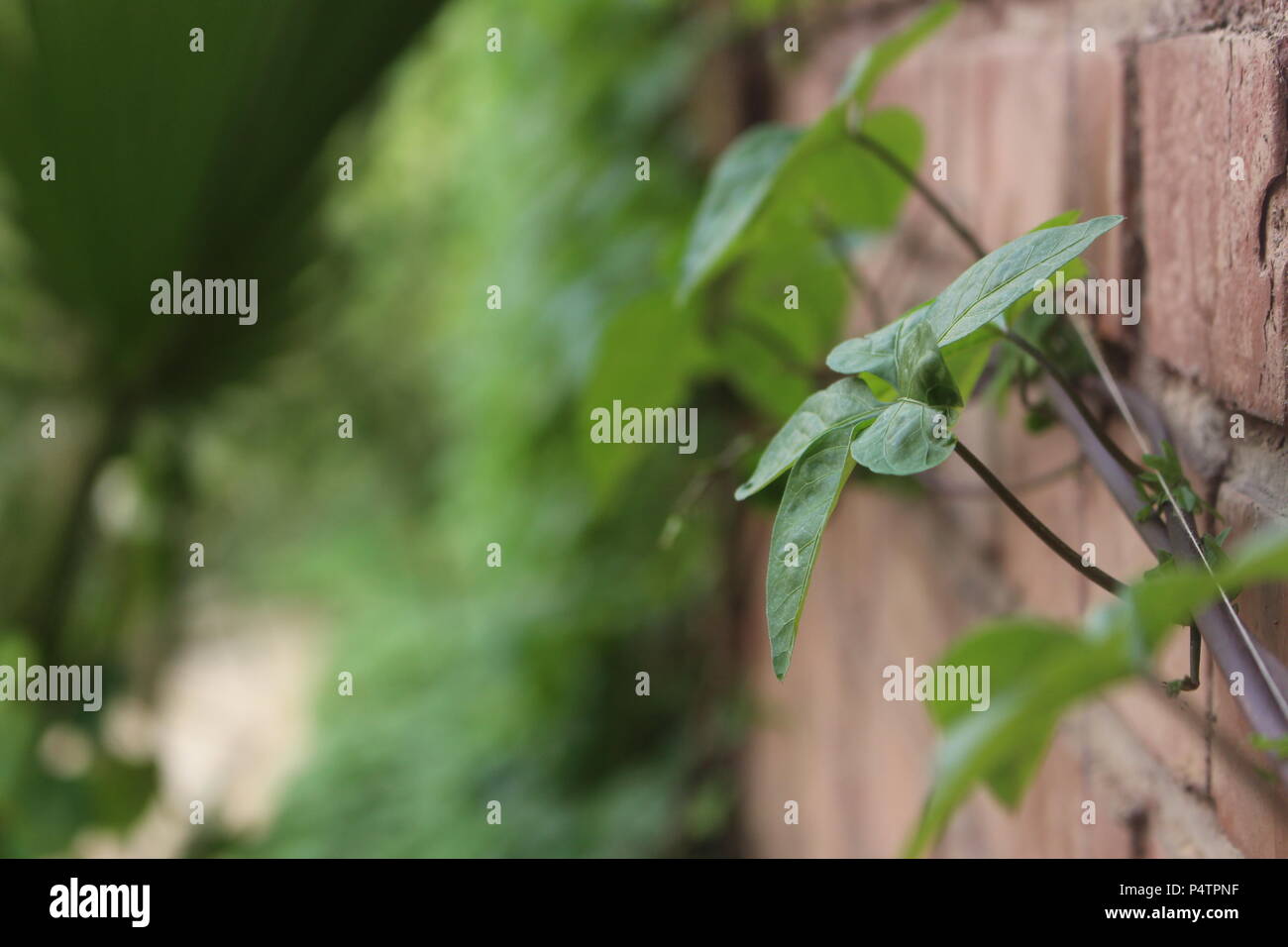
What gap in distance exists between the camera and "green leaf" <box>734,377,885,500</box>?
0.28 metres

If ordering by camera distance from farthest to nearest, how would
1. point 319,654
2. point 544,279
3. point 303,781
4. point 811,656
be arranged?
point 319,654 < point 303,781 < point 544,279 < point 811,656

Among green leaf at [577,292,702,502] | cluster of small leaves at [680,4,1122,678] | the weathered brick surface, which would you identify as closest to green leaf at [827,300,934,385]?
cluster of small leaves at [680,4,1122,678]

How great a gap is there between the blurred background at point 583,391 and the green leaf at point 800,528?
145 millimetres

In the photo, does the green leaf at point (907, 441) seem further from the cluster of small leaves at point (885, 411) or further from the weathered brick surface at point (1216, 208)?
the weathered brick surface at point (1216, 208)

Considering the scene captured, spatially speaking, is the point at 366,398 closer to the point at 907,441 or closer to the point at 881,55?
the point at 881,55

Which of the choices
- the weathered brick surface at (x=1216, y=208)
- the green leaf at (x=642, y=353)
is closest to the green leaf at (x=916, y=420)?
the weathered brick surface at (x=1216, y=208)

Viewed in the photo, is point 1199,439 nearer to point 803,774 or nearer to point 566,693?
point 803,774

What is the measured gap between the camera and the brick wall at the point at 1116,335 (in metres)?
0.32

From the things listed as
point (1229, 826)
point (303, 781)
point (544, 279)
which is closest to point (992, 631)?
point (1229, 826)

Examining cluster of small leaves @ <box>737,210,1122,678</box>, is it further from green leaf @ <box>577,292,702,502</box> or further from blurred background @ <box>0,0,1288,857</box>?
green leaf @ <box>577,292,702,502</box>

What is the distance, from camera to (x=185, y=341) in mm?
1197

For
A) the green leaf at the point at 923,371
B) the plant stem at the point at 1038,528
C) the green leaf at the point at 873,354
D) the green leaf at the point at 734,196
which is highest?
the green leaf at the point at 734,196

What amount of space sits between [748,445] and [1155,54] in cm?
24

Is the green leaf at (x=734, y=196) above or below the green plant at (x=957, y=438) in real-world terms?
above
